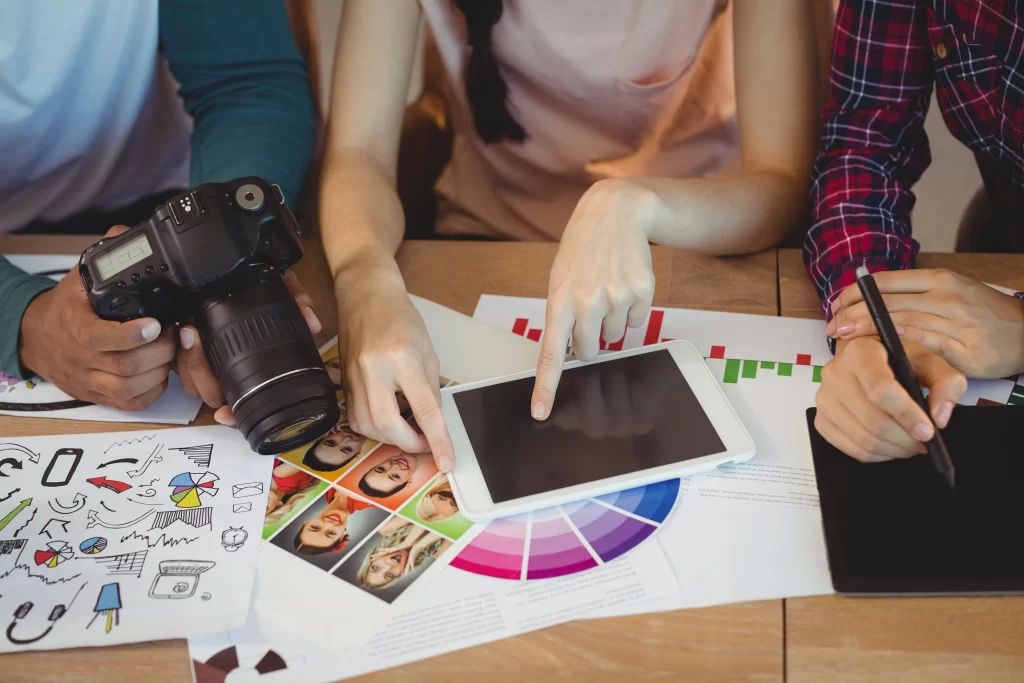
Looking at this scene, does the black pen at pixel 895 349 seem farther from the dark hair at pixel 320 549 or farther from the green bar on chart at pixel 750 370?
the dark hair at pixel 320 549

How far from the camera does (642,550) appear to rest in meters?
0.54

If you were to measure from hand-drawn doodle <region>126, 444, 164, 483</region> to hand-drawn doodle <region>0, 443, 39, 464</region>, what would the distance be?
84mm

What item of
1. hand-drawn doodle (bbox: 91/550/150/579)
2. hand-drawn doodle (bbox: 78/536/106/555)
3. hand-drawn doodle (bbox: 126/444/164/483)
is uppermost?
hand-drawn doodle (bbox: 91/550/150/579)

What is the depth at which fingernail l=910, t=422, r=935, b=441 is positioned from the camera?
20.7 inches

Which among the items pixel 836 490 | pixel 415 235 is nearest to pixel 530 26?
pixel 415 235

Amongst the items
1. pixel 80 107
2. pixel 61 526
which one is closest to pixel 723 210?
pixel 61 526

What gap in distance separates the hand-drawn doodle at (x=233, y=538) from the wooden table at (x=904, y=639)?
36 cm

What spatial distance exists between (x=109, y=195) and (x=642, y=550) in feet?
2.71

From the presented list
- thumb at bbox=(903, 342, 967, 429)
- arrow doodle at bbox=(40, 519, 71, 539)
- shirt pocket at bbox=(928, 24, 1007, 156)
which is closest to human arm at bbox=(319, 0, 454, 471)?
arrow doodle at bbox=(40, 519, 71, 539)

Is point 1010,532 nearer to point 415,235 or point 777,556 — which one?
point 777,556

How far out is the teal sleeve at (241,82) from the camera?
89 centimetres

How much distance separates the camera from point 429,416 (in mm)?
599

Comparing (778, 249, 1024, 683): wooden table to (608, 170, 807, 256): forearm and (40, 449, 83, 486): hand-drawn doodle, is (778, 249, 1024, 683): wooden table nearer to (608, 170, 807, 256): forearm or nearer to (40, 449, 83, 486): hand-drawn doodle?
(608, 170, 807, 256): forearm

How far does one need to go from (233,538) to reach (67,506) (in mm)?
136
